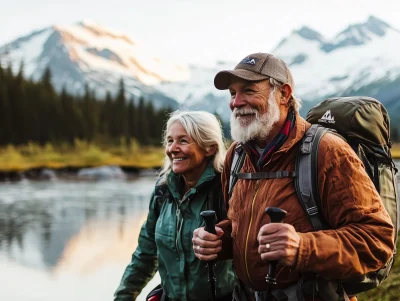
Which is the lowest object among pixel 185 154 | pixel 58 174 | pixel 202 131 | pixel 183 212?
pixel 58 174

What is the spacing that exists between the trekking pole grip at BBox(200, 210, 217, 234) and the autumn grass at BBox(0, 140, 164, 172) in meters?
52.0

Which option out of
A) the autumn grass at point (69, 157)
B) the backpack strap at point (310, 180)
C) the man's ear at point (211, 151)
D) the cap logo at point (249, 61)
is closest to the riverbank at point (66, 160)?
the autumn grass at point (69, 157)

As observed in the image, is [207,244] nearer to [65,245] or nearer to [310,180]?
[310,180]

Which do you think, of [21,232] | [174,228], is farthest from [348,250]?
[21,232]

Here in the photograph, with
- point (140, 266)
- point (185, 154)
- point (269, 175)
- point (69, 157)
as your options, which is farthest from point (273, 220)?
point (69, 157)

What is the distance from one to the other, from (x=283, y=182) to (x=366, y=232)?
405 millimetres

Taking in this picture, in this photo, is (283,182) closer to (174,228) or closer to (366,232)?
(366,232)

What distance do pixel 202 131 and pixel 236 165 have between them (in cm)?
110

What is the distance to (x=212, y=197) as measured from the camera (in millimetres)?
3531

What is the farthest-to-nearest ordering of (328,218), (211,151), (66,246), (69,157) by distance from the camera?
(69,157) < (66,246) < (211,151) < (328,218)

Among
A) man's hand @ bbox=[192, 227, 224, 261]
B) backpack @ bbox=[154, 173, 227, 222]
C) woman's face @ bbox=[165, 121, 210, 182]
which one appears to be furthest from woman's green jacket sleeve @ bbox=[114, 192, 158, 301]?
man's hand @ bbox=[192, 227, 224, 261]

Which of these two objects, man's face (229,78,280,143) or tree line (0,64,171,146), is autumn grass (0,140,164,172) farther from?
man's face (229,78,280,143)

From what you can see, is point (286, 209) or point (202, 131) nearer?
point (286, 209)

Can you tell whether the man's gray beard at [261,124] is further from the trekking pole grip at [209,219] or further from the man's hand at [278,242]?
the man's hand at [278,242]
